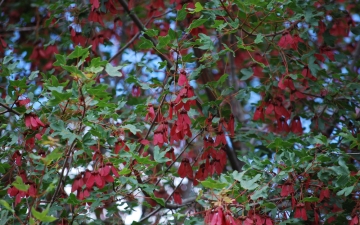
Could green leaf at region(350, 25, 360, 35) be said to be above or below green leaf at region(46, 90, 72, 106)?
above

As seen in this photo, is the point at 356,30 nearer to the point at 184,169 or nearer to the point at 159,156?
the point at 184,169

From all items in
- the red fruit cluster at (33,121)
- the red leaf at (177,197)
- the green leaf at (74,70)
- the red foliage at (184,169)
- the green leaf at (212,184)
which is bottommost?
the green leaf at (212,184)

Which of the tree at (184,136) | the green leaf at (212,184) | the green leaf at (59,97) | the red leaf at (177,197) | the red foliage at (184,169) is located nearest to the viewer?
the green leaf at (212,184)

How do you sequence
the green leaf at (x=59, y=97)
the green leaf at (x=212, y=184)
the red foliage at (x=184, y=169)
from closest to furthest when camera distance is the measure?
the green leaf at (x=212, y=184), the green leaf at (x=59, y=97), the red foliage at (x=184, y=169)

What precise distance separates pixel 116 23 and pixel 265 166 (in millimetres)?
1444

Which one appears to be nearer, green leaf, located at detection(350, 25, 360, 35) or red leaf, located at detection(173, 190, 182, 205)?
red leaf, located at detection(173, 190, 182, 205)

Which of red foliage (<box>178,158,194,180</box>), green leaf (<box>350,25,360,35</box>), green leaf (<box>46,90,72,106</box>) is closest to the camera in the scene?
green leaf (<box>46,90,72,106</box>)

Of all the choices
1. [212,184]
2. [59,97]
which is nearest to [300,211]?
[212,184]

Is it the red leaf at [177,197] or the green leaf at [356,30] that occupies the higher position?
the green leaf at [356,30]

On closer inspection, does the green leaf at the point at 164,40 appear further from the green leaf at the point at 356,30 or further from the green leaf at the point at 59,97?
the green leaf at the point at 356,30

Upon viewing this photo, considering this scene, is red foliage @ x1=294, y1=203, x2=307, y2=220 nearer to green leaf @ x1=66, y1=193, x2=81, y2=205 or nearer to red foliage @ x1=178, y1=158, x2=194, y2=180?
red foliage @ x1=178, y1=158, x2=194, y2=180

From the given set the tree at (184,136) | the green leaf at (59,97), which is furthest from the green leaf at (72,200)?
the green leaf at (59,97)

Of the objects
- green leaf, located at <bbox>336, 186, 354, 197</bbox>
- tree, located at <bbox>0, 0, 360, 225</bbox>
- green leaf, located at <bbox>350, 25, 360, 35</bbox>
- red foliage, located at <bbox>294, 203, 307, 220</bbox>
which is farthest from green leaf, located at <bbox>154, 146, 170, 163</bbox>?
green leaf, located at <bbox>350, 25, 360, 35</bbox>

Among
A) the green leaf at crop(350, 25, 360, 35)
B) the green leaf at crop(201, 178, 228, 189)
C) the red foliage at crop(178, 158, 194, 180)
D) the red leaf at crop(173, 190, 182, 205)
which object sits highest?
the green leaf at crop(350, 25, 360, 35)
